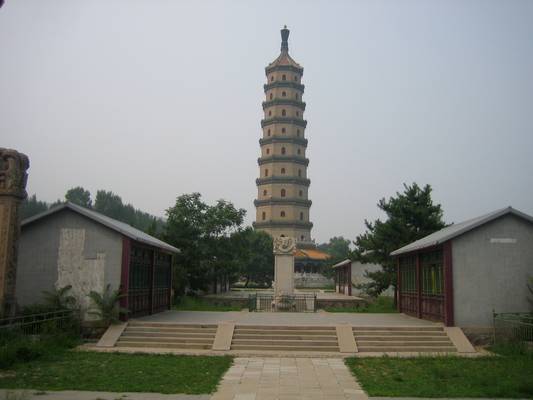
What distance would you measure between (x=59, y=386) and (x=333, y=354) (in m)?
7.41

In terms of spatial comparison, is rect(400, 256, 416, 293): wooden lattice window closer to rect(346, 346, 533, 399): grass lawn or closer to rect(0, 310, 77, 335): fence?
rect(346, 346, 533, 399): grass lawn

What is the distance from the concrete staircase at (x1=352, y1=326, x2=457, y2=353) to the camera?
15148 millimetres

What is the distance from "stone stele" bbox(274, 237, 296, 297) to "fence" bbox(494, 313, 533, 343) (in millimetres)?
13830

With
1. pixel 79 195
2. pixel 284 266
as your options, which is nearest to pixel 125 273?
pixel 284 266

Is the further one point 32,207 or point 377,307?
point 32,207

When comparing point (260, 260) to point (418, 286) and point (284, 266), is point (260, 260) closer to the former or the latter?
point (284, 266)

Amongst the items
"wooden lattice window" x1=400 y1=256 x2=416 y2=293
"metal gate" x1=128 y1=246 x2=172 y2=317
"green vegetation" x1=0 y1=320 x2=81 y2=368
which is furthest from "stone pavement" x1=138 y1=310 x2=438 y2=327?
"green vegetation" x1=0 y1=320 x2=81 y2=368

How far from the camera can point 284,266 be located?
29.2 metres

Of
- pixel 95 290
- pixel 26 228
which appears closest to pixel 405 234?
pixel 95 290

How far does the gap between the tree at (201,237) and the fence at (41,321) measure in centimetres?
1388

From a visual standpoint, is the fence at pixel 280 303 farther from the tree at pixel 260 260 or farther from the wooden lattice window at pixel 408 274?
the tree at pixel 260 260

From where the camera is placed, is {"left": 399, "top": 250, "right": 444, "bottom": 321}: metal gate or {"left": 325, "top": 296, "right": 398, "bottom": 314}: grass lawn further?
{"left": 325, "top": 296, "right": 398, "bottom": 314}: grass lawn

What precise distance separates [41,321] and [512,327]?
14.1 meters

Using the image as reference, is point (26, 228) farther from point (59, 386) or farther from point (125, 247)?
point (59, 386)
